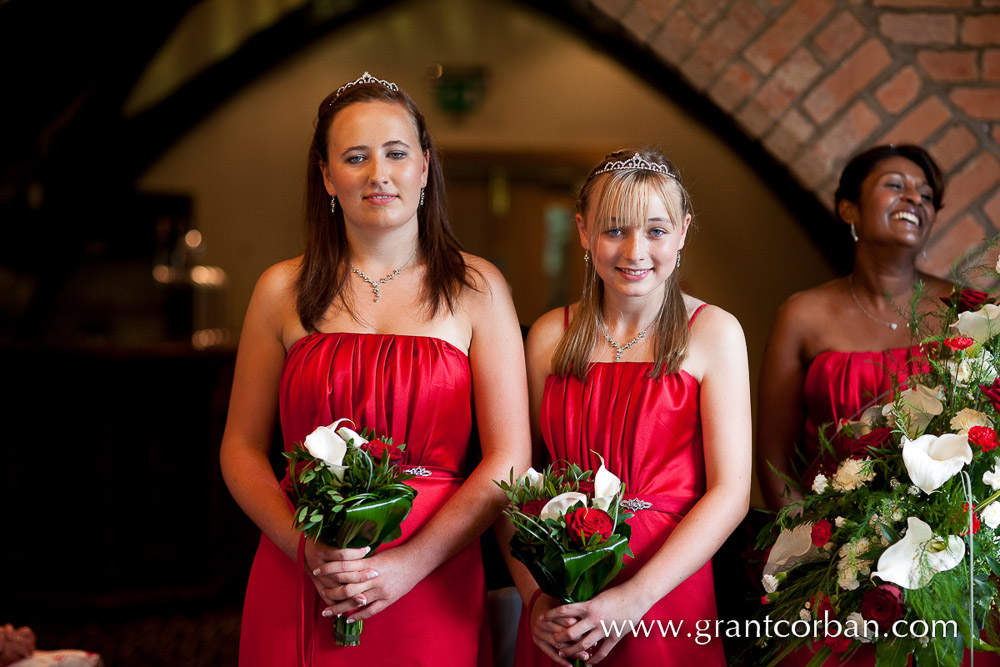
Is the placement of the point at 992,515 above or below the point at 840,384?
below

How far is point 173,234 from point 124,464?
1927mm

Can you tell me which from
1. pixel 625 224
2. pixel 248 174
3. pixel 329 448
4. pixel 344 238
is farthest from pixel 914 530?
pixel 248 174

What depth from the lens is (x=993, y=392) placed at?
1592 millimetres

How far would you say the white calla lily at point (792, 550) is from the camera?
1.72m

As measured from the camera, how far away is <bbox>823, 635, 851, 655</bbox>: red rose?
1.60 meters

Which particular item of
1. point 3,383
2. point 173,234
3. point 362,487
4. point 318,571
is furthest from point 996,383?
point 173,234

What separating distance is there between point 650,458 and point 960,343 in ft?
2.11

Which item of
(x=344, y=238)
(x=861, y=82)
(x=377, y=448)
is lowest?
(x=377, y=448)

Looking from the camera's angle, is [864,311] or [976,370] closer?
[976,370]

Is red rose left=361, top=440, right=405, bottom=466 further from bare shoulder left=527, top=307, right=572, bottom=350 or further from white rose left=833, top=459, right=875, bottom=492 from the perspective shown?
white rose left=833, top=459, right=875, bottom=492

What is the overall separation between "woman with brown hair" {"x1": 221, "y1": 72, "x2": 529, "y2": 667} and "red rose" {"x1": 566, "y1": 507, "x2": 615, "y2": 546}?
371 mm

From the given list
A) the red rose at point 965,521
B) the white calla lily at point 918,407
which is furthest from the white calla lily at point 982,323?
the red rose at point 965,521

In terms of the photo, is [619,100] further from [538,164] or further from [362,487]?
[362,487]

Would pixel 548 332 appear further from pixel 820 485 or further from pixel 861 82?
pixel 861 82
